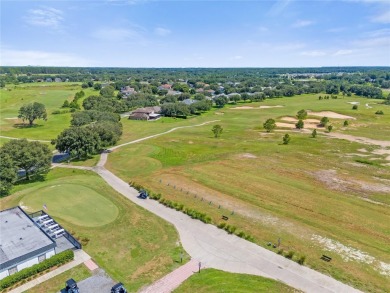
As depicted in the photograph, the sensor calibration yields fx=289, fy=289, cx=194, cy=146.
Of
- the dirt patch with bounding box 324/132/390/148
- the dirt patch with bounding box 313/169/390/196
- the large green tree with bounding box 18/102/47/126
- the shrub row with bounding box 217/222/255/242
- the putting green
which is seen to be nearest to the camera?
the shrub row with bounding box 217/222/255/242

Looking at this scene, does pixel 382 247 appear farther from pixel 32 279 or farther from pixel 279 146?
pixel 279 146

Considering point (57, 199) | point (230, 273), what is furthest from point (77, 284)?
point (57, 199)

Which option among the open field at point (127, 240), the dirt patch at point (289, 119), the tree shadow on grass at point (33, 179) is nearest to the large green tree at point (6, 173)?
the open field at point (127, 240)

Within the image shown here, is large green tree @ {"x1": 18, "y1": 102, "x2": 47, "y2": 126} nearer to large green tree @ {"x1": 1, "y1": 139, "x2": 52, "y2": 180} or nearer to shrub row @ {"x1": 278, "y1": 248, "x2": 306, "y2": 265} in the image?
large green tree @ {"x1": 1, "y1": 139, "x2": 52, "y2": 180}

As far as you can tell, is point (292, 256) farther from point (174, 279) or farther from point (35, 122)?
point (35, 122)

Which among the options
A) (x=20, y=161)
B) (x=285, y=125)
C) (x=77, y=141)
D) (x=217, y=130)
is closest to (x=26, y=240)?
(x=20, y=161)

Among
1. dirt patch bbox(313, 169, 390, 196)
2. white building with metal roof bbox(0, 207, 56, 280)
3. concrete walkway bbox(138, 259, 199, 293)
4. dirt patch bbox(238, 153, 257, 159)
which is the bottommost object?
concrete walkway bbox(138, 259, 199, 293)

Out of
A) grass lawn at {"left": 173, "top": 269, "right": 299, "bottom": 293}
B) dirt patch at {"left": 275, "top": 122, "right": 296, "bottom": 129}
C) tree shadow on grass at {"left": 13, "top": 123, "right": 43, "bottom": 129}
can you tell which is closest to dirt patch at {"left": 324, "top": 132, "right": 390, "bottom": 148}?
dirt patch at {"left": 275, "top": 122, "right": 296, "bottom": 129}
